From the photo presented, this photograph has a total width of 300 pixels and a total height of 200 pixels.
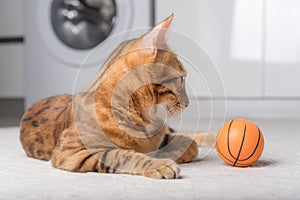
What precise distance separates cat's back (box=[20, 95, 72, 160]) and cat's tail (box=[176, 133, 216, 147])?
385 millimetres

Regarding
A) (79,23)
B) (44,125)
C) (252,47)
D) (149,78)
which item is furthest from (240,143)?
(79,23)

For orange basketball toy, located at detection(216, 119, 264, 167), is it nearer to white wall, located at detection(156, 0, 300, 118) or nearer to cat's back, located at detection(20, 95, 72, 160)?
cat's back, located at detection(20, 95, 72, 160)

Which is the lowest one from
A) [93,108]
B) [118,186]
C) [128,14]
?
[118,186]

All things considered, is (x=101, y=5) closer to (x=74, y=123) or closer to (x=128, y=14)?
(x=128, y=14)

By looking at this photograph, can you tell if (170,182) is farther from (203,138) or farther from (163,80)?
(203,138)

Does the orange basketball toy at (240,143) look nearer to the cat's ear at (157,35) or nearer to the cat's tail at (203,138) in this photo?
the cat's tail at (203,138)

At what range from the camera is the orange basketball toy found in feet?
4.59

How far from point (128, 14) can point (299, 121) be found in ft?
3.91

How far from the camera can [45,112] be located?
1.60 meters

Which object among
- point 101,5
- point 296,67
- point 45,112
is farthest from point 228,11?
point 45,112

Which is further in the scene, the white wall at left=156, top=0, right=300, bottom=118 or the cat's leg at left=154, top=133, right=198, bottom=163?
the white wall at left=156, top=0, right=300, bottom=118

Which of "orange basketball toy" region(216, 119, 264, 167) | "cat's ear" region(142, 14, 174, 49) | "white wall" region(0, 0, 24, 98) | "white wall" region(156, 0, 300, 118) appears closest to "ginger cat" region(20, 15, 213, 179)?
"cat's ear" region(142, 14, 174, 49)

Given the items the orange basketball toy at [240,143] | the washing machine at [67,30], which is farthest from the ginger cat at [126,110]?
the washing machine at [67,30]

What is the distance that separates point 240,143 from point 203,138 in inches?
14.5
